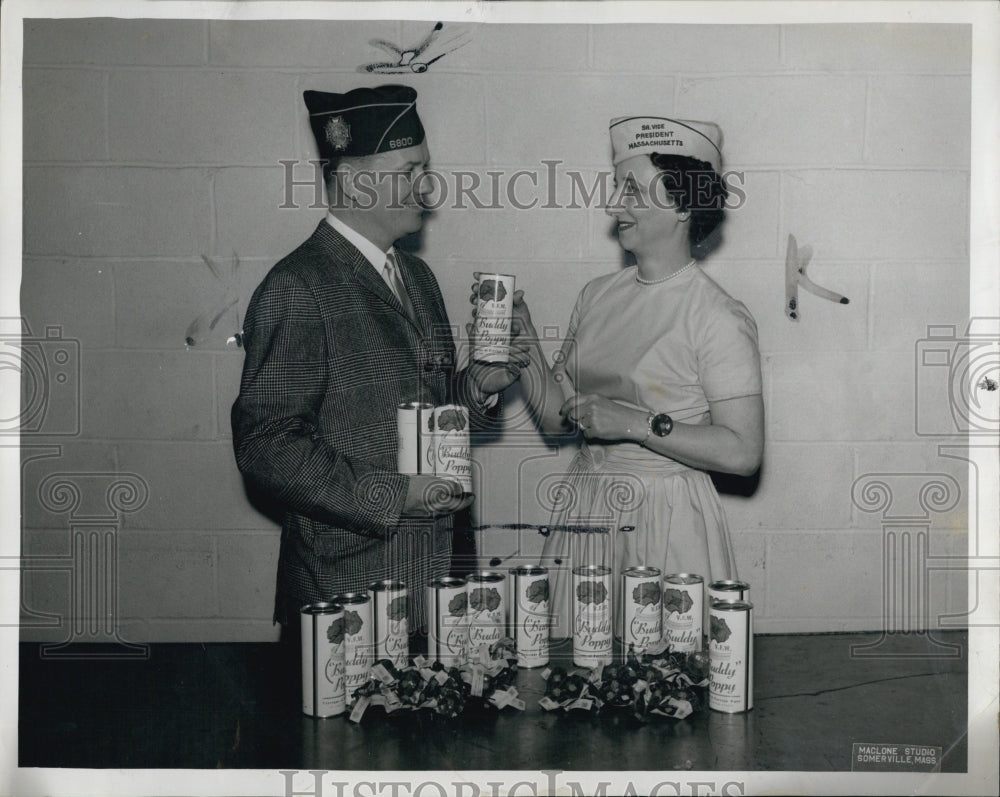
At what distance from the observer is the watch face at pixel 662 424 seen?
1678mm

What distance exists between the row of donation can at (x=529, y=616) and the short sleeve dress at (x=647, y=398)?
0.11 metres

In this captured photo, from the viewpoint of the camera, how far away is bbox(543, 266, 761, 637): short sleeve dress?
168cm

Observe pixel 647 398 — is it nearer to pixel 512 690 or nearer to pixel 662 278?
pixel 662 278

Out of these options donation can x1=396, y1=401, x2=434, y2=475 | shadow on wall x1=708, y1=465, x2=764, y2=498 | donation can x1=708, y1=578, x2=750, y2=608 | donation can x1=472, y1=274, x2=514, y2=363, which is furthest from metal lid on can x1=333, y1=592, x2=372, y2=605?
shadow on wall x1=708, y1=465, x2=764, y2=498

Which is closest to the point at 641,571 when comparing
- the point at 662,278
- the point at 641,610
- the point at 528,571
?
the point at 641,610

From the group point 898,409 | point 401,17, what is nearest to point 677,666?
point 898,409

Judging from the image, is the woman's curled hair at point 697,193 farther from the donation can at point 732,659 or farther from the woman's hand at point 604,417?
the donation can at point 732,659

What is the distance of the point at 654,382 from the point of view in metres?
1.68

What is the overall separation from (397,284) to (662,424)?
0.53 meters

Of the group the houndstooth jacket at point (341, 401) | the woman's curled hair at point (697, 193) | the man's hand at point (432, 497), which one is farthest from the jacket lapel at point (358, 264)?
the woman's curled hair at point (697, 193)

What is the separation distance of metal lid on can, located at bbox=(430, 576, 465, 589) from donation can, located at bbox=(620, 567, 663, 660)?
0.89ft

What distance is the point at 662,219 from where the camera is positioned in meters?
1.73

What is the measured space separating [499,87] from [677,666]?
1027 mm

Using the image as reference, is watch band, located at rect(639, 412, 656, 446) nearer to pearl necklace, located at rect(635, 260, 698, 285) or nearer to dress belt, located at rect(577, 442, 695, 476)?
dress belt, located at rect(577, 442, 695, 476)
